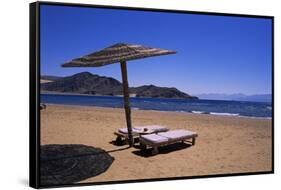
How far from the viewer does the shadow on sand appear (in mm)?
7172

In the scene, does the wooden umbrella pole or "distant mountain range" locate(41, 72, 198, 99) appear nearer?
"distant mountain range" locate(41, 72, 198, 99)

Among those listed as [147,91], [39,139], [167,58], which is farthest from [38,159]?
[167,58]

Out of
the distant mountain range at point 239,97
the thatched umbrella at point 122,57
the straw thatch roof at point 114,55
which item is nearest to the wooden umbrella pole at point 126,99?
the thatched umbrella at point 122,57

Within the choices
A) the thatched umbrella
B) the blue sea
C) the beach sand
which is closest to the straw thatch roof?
the thatched umbrella

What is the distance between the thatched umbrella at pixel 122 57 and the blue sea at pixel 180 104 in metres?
0.21

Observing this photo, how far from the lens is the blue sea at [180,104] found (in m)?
7.37

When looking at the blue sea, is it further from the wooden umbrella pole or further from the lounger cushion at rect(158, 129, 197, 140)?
the lounger cushion at rect(158, 129, 197, 140)

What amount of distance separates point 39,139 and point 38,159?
26cm

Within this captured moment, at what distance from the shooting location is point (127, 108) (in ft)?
25.3

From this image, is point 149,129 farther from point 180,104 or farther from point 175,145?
point 180,104

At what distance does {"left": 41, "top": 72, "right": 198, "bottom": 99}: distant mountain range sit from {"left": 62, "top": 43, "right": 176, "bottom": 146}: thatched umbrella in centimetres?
14

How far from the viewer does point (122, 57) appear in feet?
25.0

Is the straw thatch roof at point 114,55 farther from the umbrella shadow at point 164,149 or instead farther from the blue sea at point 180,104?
the umbrella shadow at point 164,149

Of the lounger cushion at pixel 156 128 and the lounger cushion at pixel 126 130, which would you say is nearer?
the lounger cushion at pixel 126 130
